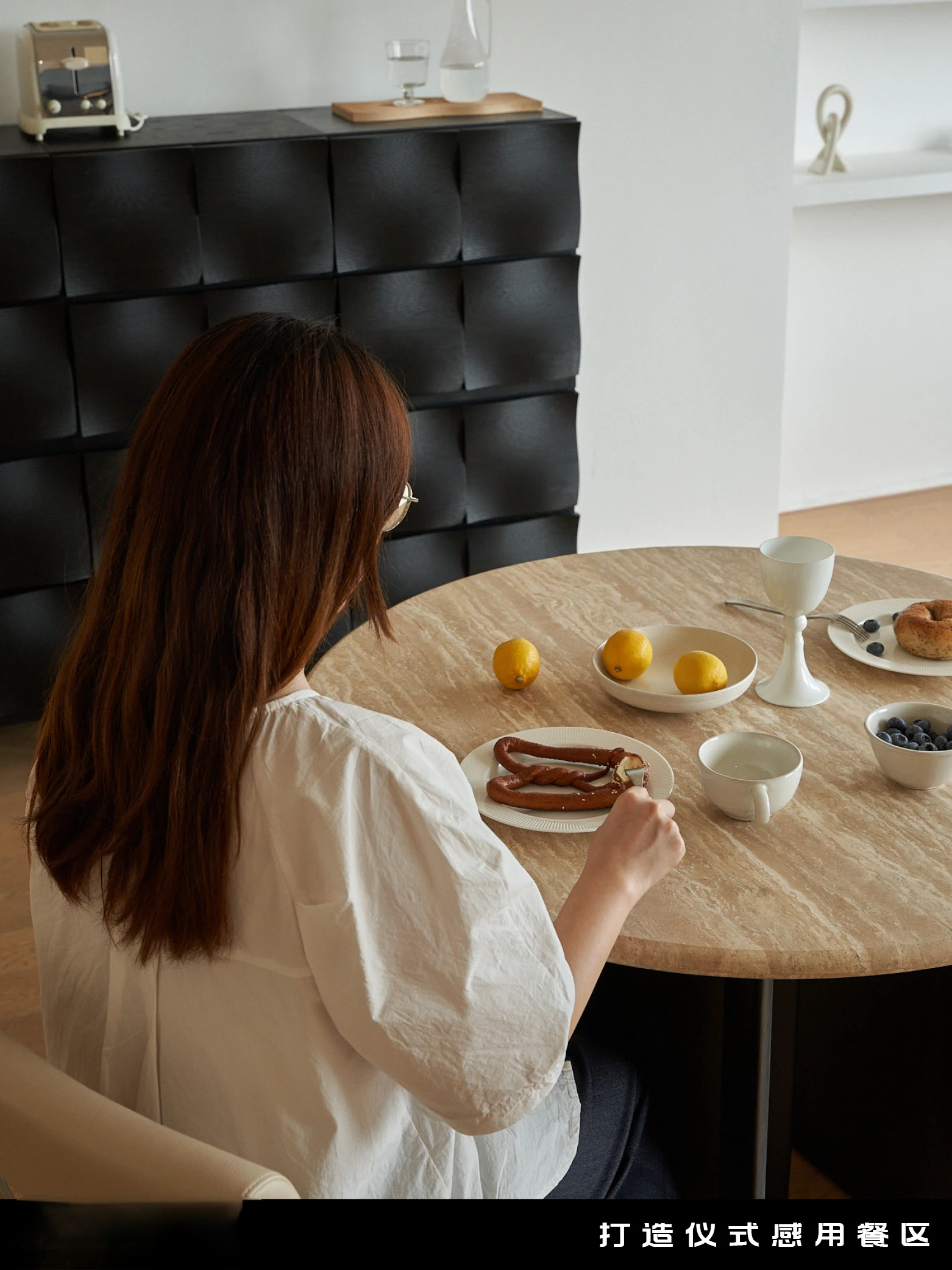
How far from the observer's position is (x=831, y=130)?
4.01 m

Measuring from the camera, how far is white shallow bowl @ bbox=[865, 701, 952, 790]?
53.6 inches

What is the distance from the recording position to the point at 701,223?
3.53 meters

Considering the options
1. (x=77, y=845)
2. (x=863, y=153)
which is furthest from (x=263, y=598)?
Result: (x=863, y=153)

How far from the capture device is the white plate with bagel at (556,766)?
1366 mm

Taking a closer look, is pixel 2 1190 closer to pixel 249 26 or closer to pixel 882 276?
pixel 249 26

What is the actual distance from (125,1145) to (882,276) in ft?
13.9

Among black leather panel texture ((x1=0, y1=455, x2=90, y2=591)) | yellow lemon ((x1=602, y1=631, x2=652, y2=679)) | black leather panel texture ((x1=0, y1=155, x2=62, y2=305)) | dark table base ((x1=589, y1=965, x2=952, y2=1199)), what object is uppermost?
black leather panel texture ((x1=0, y1=155, x2=62, y2=305))

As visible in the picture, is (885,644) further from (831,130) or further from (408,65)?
(831,130)

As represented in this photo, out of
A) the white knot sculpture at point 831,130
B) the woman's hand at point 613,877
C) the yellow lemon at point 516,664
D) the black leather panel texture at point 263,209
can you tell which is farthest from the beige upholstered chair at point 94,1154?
the white knot sculpture at point 831,130

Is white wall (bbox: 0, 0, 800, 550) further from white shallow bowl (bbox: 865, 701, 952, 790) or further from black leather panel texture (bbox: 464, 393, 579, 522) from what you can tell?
white shallow bowl (bbox: 865, 701, 952, 790)

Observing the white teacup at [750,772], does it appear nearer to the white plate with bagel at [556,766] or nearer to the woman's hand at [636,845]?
the white plate with bagel at [556,766]

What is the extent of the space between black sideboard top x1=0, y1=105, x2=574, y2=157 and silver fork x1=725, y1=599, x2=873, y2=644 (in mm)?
1413

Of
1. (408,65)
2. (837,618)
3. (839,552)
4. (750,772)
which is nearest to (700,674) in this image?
(750,772)

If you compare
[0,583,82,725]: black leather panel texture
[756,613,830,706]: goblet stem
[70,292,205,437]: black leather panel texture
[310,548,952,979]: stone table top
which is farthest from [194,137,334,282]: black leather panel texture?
[756,613,830,706]: goblet stem
